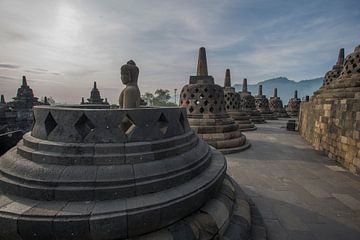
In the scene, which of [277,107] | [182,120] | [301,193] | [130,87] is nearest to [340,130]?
[301,193]

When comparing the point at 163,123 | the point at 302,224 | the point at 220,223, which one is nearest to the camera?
the point at 220,223

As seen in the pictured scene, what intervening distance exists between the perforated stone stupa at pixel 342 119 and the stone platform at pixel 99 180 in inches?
221

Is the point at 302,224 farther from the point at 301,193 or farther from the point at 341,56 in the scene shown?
the point at 341,56

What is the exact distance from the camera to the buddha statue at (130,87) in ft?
12.8

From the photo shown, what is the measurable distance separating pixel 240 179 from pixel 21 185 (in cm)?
467

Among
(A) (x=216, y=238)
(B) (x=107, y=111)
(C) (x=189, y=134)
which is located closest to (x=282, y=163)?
(C) (x=189, y=134)

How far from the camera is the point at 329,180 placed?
17.4 feet

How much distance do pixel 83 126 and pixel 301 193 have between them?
186 inches

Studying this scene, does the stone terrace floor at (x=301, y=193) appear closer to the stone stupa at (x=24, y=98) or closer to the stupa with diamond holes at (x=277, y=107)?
the stupa with diamond holes at (x=277, y=107)

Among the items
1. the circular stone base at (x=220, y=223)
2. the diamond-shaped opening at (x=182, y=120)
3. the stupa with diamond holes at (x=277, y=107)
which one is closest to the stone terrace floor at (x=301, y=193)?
the circular stone base at (x=220, y=223)

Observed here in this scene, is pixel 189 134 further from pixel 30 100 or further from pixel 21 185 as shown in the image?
pixel 30 100

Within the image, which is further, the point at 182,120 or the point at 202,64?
the point at 202,64

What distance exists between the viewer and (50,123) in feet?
9.14

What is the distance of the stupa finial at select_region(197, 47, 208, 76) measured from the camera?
1055cm
